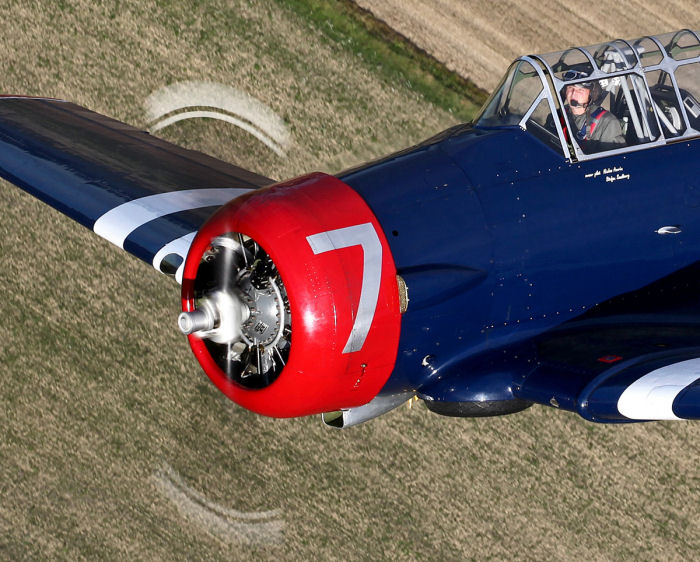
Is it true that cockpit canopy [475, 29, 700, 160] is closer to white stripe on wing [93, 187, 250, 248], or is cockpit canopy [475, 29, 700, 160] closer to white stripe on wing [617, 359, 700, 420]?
white stripe on wing [617, 359, 700, 420]

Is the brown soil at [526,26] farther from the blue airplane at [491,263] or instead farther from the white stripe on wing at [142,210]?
the white stripe on wing at [142,210]

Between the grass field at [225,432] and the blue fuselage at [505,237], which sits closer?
the blue fuselage at [505,237]

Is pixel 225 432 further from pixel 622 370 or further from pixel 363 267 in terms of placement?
pixel 622 370

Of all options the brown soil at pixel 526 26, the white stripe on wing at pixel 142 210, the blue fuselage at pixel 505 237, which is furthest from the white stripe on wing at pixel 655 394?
the brown soil at pixel 526 26

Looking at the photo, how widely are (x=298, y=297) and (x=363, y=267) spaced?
577 millimetres

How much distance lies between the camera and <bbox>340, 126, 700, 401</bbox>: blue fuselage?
26.4ft

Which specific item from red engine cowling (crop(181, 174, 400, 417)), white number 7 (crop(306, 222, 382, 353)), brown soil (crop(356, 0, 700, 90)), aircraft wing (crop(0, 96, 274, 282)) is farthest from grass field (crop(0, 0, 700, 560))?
white number 7 (crop(306, 222, 382, 353))

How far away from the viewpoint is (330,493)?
12.4 metres

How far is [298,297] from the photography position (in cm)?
736

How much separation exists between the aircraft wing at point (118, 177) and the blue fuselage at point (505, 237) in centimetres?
227

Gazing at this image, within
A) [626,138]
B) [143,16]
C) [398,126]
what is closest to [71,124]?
[143,16]

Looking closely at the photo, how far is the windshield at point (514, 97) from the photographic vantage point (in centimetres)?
872

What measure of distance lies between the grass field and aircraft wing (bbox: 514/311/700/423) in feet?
11.8

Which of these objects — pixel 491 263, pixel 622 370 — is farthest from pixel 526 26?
pixel 622 370
